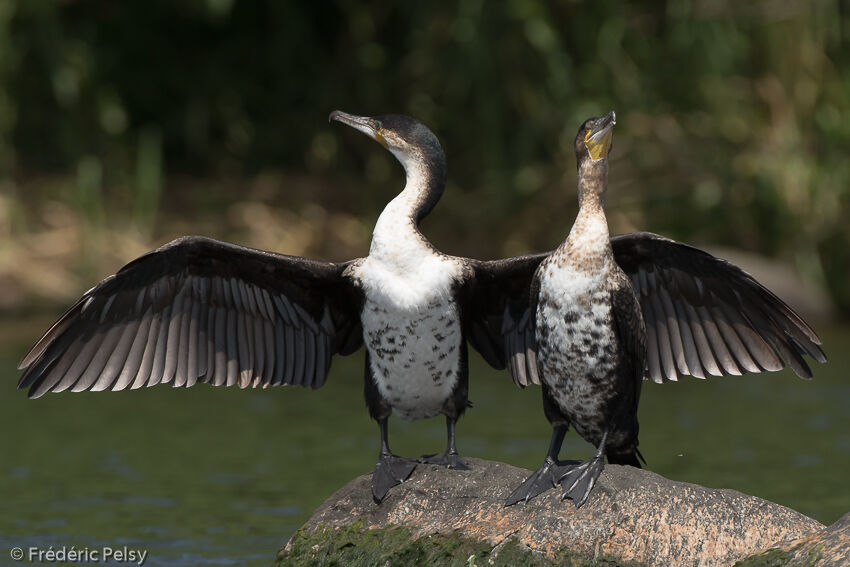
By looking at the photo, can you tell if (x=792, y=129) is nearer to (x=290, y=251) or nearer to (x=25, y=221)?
(x=290, y=251)

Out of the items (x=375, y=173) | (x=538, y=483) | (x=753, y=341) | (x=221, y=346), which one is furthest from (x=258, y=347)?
(x=375, y=173)

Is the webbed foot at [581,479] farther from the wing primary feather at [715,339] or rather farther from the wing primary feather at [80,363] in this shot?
the wing primary feather at [80,363]

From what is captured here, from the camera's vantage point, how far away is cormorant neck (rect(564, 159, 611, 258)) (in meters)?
5.34

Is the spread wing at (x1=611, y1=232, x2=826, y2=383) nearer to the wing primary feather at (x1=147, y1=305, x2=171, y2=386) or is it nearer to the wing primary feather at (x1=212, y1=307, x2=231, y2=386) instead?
the wing primary feather at (x1=212, y1=307, x2=231, y2=386)

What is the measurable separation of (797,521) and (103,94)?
Result: 1255 centimetres

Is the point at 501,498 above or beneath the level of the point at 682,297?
beneath

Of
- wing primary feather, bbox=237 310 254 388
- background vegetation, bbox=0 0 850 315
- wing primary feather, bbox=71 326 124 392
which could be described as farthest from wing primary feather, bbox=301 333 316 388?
background vegetation, bbox=0 0 850 315

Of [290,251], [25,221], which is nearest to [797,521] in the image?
[290,251]

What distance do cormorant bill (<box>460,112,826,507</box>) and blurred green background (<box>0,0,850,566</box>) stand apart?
9.07 ft

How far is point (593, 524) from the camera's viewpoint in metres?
5.19

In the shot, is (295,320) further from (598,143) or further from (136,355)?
(598,143)

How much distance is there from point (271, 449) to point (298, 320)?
11.8 ft

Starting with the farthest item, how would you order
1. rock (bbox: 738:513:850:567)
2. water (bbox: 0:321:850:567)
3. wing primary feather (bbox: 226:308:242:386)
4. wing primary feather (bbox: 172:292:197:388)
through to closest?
water (bbox: 0:321:850:567) < wing primary feather (bbox: 226:308:242:386) < wing primary feather (bbox: 172:292:197:388) < rock (bbox: 738:513:850:567)

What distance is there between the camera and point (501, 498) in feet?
17.9
